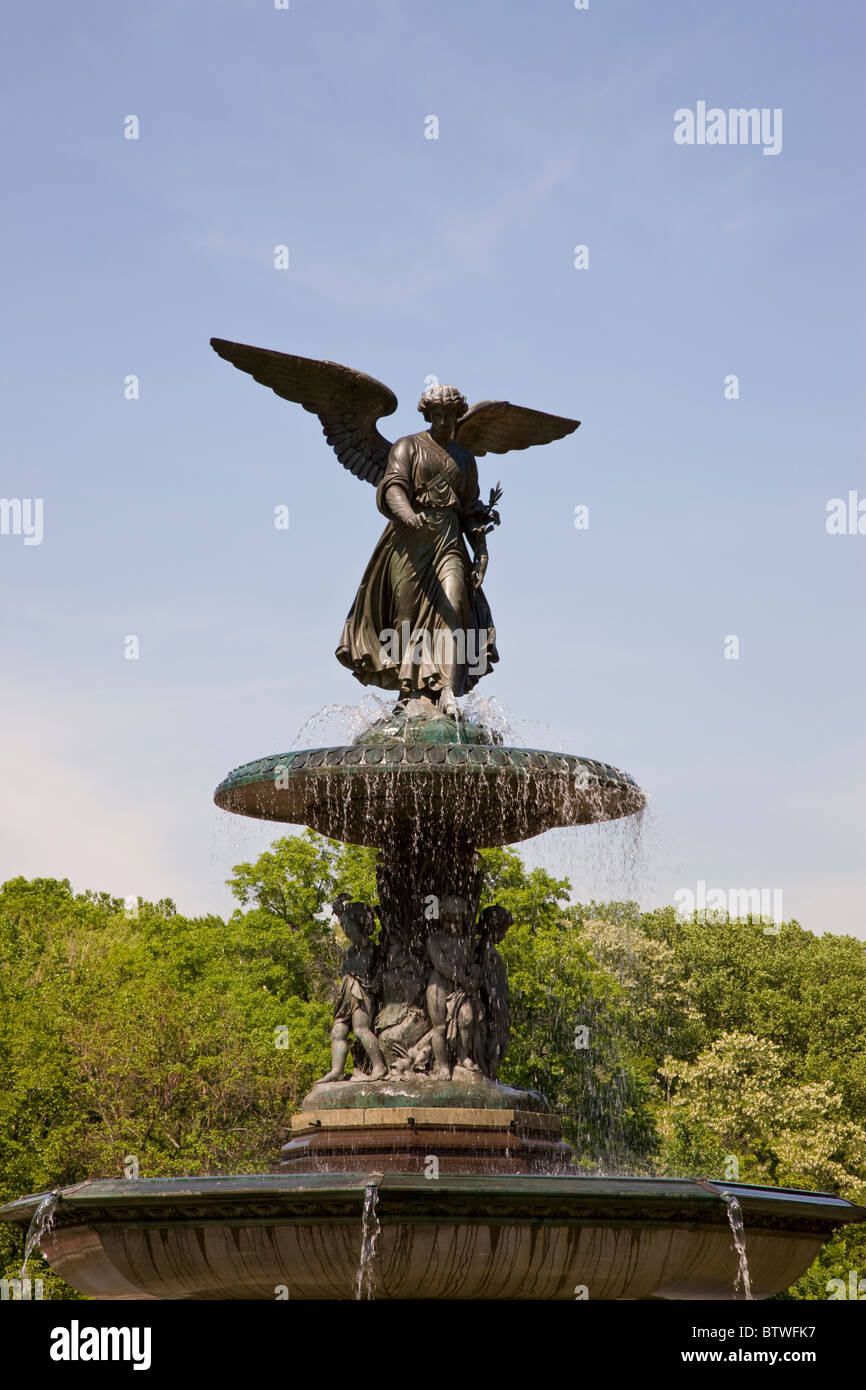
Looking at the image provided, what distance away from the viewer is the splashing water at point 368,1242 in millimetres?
9875

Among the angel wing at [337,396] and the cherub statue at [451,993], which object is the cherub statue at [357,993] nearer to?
the cherub statue at [451,993]

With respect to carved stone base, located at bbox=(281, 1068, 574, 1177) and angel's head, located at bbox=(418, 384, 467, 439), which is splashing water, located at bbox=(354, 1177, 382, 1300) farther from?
angel's head, located at bbox=(418, 384, 467, 439)

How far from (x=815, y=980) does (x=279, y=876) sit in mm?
20118

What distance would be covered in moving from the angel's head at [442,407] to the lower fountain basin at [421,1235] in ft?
21.2

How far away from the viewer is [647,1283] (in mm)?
10805

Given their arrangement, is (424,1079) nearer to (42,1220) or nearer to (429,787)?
(429,787)

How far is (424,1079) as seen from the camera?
41.4 ft

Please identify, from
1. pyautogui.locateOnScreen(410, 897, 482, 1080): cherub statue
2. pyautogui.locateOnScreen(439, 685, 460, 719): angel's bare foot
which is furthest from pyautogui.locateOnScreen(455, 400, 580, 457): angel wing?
pyautogui.locateOnScreen(410, 897, 482, 1080): cherub statue

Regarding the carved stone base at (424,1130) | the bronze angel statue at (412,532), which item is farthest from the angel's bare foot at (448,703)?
the carved stone base at (424,1130)

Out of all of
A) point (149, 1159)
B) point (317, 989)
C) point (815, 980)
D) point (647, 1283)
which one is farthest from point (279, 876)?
point (647, 1283)

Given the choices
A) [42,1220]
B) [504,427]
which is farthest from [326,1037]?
[42,1220]

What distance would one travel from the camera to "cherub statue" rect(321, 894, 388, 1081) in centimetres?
1283

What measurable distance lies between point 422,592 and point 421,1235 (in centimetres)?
566

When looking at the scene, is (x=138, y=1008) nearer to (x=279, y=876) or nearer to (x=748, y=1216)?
(x=279, y=876)
